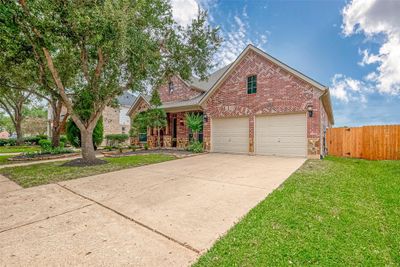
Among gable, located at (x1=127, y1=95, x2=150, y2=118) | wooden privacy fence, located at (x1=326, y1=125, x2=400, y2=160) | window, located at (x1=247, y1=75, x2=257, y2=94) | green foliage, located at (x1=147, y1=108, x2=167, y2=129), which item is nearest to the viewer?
wooden privacy fence, located at (x1=326, y1=125, x2=400, y2=160)

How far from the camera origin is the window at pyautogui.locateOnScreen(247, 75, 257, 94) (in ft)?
37.6

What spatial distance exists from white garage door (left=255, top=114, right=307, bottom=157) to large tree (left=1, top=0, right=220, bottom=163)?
4.57 meters

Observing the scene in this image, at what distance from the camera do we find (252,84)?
1159 centimetres

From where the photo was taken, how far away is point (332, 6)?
35.6 feet

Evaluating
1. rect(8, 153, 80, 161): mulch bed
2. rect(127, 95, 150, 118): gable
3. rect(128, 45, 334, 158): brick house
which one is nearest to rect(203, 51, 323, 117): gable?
rect(128, 45, 334, 158): brick house

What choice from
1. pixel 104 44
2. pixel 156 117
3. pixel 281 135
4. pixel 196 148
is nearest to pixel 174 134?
pixel 156 117

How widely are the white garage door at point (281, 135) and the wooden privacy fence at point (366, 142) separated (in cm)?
310

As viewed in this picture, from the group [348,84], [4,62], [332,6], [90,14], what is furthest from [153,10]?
[348,84]

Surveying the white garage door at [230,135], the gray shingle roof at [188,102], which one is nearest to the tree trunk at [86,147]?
the gray shingle roof at [188,102]

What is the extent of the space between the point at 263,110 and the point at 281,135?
1682 mm

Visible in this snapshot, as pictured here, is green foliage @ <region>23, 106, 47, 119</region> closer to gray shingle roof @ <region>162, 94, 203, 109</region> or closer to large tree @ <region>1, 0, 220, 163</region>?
large tree @ <region>1, 0, 220, 163</region>

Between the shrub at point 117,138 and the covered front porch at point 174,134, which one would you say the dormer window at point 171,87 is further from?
the shrub at point 117,138

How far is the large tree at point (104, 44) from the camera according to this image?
20.2 ft

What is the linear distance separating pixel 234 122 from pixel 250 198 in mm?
8609
